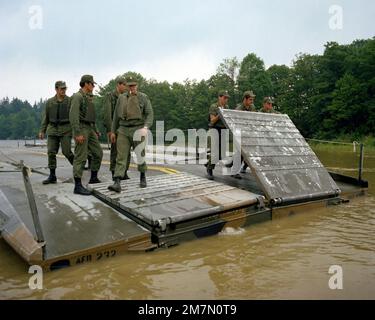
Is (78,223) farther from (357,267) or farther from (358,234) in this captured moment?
(358,234)

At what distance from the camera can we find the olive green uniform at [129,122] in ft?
20.0

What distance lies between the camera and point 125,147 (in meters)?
6.16

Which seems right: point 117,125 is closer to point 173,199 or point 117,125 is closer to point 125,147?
point 125,147

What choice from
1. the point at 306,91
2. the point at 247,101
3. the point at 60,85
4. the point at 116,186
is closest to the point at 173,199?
the point at 116,186

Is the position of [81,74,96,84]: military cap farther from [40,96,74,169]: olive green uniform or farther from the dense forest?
the dense forest

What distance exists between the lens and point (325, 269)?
4023 mm

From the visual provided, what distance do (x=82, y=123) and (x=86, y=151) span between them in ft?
1.58

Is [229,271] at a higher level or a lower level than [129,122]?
Result: lower

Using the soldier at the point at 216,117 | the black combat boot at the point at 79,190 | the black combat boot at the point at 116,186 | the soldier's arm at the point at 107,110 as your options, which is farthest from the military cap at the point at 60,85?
the soldier at the point at 216,117

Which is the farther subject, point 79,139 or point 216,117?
point 216,117

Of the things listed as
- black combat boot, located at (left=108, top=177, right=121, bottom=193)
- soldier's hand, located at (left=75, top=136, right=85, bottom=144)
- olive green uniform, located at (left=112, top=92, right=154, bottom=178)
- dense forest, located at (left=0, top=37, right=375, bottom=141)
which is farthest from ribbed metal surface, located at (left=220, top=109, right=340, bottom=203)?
dense forest, located at (left=0, top=37, right=375, bottom=141)

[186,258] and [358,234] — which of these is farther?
[358,234]

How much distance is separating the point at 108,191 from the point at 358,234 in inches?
149
